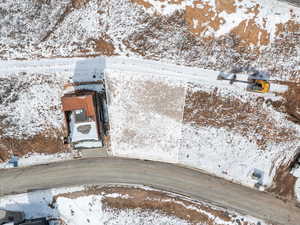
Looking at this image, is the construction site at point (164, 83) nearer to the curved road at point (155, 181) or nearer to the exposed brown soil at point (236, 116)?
the exposed brown soil at point (236, 116)

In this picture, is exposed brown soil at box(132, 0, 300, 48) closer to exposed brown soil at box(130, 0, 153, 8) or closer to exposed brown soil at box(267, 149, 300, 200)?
exposed brown soil at box(130, 0, 153, 8)

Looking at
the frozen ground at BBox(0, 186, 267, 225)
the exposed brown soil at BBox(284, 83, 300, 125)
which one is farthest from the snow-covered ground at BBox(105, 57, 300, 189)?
the frozen ground at BBox(0, 186, 267, 225)

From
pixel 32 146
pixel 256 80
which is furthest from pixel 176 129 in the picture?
pixel 32 146

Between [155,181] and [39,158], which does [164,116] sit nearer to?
[155,181]

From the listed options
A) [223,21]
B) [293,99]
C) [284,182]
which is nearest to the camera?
[223,21]

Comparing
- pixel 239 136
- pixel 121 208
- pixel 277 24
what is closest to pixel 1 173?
pixel 121 208

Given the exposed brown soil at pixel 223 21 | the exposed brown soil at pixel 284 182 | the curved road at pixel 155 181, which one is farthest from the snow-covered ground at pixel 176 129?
the exposed brown soil at pixel 223 21

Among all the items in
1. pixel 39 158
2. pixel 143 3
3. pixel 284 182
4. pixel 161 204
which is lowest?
pixel 161 204

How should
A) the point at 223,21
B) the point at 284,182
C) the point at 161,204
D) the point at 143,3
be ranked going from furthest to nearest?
1. the point at 161,204
2. the point at 284,182
3. the point at 143,3
4. the point at 223,21

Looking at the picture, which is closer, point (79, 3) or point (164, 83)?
point (79, 3)
